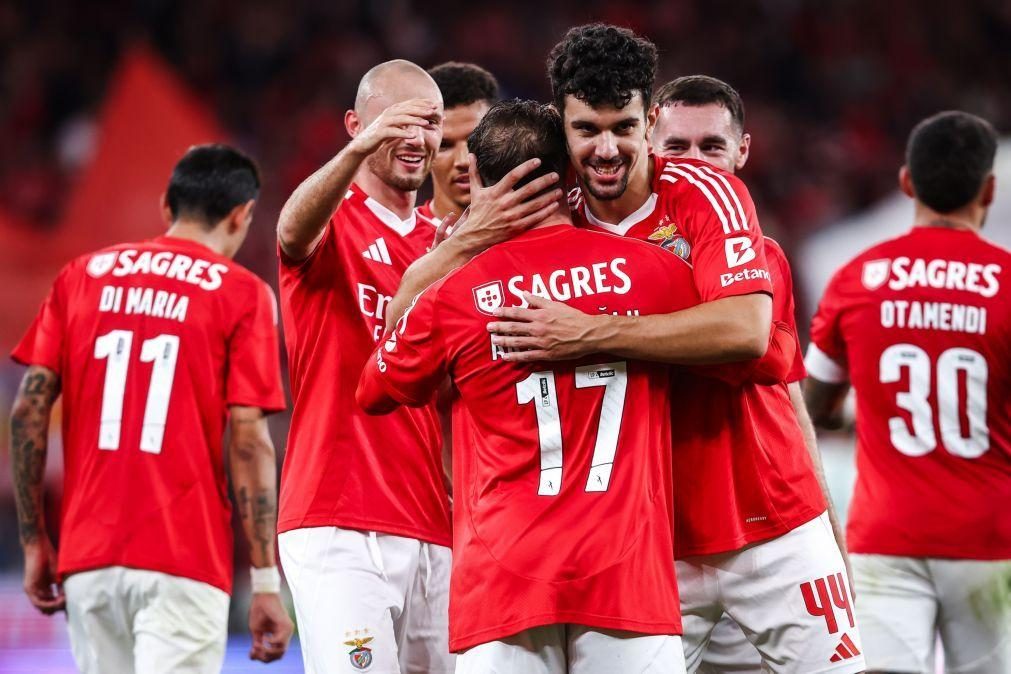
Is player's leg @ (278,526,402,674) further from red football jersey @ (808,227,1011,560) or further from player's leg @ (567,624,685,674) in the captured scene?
red football jersey @ (808,227,1011,560)

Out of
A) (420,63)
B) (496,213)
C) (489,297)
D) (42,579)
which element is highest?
(420,63)

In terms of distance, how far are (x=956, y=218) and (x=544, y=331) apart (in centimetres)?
280

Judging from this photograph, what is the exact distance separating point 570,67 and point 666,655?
166 centimetres

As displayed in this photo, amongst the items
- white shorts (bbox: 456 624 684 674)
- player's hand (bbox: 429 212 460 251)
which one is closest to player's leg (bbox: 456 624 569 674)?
white shorts (bbox: 456 624 684 674)

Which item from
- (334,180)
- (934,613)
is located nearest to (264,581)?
(334,180)

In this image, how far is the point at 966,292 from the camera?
5.21 metres

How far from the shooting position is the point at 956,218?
18.0 ft

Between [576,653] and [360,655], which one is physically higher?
[576,653]

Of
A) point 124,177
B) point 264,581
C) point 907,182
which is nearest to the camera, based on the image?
point 264,581

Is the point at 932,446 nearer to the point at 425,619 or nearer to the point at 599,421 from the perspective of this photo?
the point at 425,619

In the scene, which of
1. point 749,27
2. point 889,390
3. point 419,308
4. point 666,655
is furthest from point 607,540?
point 749,27

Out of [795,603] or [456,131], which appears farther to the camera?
[456,131]

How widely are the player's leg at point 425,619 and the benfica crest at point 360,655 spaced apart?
25 cm

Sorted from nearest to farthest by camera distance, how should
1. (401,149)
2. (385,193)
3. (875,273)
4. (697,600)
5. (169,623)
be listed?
1. (697,600)
2. (401,149)
3. (385,193)
4. (169,623)
5. (875,273)
